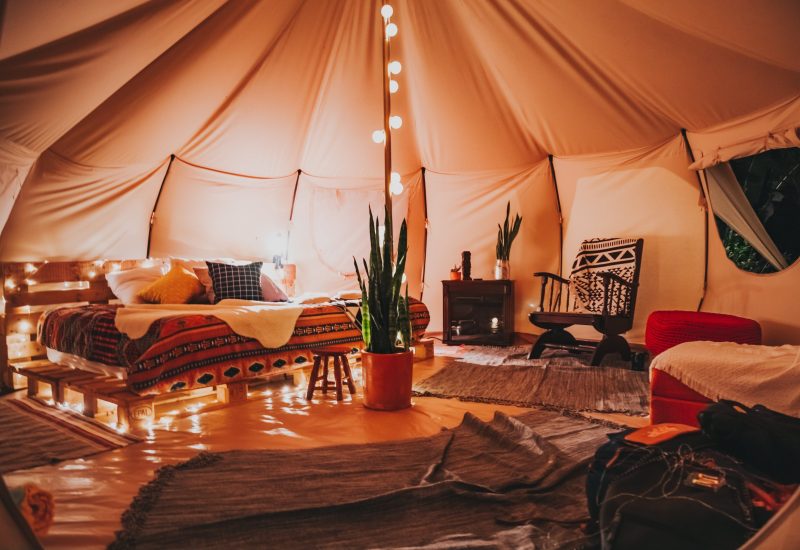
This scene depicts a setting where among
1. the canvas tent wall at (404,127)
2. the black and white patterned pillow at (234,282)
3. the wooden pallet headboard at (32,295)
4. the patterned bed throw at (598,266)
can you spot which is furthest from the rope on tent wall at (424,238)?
the wooden pallet headboard at (32,295)

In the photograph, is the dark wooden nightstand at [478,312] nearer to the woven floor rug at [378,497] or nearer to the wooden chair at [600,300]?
the wooden chair at [600,300]

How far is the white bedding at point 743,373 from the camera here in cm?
213

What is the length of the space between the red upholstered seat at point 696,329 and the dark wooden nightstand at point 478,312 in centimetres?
160

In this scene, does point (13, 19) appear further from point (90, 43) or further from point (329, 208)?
point (329, 208)

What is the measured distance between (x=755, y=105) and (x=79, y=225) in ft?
17.8

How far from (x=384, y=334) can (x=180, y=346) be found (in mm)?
1132

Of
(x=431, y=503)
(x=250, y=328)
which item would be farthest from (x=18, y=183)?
(x=431, y=503)

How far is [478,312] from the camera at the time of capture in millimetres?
5594

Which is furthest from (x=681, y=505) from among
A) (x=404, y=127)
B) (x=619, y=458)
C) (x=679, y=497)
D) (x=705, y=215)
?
(x=404, y=127)

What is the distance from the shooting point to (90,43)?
281cm

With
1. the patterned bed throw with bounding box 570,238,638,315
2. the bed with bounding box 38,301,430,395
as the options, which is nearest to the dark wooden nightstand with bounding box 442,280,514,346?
the patterned bed throw with bounding box 570,238,638,315

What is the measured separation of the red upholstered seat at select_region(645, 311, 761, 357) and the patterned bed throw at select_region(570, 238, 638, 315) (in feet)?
1.89

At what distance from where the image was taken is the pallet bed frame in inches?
110

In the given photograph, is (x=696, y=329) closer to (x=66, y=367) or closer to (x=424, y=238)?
(x=424, y=238)
